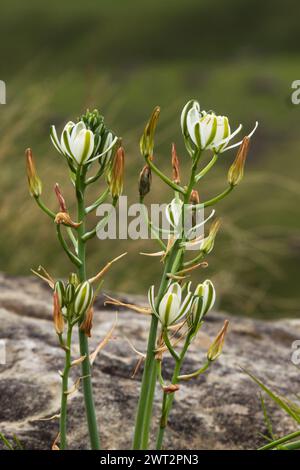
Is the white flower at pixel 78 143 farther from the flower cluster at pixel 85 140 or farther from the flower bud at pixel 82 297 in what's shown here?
the flower bud at pixel 82 297

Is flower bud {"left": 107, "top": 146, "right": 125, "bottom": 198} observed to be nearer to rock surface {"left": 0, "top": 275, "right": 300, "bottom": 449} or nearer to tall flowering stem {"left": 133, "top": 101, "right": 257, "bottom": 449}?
tall flowering stem {"left": 133, "top": 101, "right": 257, "bottom": 449}

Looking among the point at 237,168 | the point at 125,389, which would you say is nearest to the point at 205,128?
the point at 237,168

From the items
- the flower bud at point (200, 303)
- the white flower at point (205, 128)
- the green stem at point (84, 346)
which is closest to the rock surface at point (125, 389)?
the green stem at point (84, 346)

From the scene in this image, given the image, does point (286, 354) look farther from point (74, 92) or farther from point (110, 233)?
point (74, 92)

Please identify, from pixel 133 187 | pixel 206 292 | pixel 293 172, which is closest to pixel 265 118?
pixel 293 172

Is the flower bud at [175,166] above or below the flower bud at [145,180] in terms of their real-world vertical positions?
above

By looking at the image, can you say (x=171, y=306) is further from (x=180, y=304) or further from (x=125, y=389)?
(x=125, y=389)
